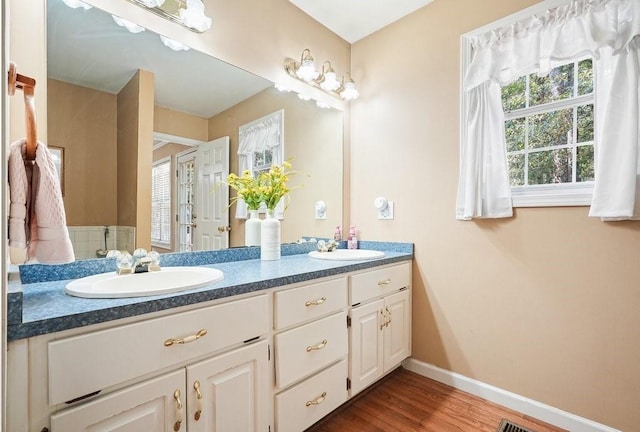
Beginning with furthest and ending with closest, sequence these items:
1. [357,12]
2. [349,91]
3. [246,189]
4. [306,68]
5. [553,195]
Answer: [349,91]
[357,12]
[306,68]
[246,189]
[553,195]

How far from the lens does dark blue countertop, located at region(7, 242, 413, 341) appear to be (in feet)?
2.51

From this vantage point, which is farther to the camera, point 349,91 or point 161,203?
point 349,91

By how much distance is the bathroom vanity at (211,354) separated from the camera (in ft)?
2.57

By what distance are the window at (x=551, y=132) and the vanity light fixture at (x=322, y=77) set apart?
41.2 inches

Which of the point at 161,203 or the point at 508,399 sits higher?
the point at 161,203

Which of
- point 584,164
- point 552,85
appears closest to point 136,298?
point 584,164

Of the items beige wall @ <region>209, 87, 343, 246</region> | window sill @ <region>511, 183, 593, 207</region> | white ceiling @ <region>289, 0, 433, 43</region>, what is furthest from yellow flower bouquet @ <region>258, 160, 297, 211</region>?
window sill @ <region>511, 183, 593, 207</region>

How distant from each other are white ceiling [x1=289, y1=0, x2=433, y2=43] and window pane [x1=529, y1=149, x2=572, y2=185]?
1.25 meters

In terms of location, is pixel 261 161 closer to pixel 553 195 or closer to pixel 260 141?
pixel 260 141

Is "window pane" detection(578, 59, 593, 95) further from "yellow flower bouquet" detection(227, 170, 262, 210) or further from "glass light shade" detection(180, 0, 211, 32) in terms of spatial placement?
"glass light shade" detection(180, 0, 211, 32)

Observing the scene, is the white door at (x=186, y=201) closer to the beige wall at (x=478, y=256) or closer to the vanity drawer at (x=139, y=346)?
the vanity drawer at (x=139, y=346)

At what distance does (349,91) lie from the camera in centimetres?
238

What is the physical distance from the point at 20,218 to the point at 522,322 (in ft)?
7.26

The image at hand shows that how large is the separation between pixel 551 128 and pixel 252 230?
5.82ft
